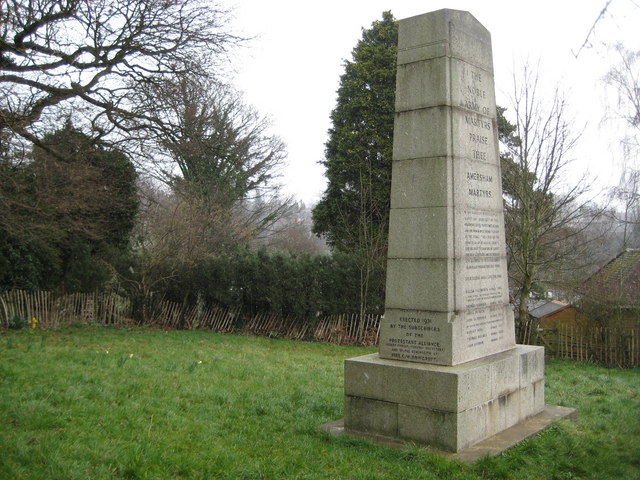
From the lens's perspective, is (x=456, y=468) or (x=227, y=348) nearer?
(x=456, y=468)

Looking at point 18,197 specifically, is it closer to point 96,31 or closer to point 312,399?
point 96,31

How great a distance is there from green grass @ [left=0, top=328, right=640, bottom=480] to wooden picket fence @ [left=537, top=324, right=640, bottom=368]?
4595mm

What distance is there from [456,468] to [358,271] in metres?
12.8

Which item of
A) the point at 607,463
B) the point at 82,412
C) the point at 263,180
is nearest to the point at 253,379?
the point at 82,412

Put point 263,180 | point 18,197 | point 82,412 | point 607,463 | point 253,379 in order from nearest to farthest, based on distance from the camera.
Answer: point 607,463
point 82,412
point 253,379
point 18,197
point 263,180

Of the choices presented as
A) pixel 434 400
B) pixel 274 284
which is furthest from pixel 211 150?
pixel 434 400

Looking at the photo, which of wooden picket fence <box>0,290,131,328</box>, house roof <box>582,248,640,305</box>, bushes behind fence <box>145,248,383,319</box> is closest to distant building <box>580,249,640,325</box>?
house roof <box>582,248,640,305</box>

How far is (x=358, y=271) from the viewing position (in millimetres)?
17922

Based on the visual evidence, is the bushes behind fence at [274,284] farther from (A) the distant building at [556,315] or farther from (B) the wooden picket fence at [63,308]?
(A) the distant building at [556,315]

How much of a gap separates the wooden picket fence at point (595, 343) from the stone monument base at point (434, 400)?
932 cm

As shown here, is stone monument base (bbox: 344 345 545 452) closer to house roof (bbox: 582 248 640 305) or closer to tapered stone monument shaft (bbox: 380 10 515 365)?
tapered stone monument shaft (bbox: 380 10 515 365)

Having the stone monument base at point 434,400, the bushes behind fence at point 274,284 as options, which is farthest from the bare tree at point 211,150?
the stone monument base at point 434,400

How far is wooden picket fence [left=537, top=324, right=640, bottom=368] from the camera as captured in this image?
14398 mm

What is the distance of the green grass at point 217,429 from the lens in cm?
495
